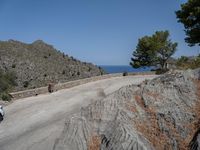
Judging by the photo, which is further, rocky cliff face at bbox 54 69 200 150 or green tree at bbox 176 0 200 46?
green tree at bbox 176 0 200 46

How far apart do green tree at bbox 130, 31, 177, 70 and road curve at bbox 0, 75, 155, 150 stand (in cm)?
3156

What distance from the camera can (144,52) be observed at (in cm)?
6178

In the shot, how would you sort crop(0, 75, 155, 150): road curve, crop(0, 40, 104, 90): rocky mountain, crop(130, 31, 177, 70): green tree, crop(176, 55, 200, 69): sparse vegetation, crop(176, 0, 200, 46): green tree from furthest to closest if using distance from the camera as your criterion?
crop(0, 40, 104, 90): rocky mountain < crop(130, 31, 177, 70): green tree < crop(176, 0, 200, 46): green tree < crop(176, 55, 200, 69): sparse vegetation < crop(0, 75, 155, 150): road curve

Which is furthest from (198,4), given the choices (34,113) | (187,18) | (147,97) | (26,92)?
(147,97)

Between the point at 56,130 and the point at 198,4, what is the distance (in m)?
25.3

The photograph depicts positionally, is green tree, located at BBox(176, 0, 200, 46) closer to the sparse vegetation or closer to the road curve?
the sparse vegetation

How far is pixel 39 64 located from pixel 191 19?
54.7 metres

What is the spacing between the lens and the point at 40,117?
20.4 metres

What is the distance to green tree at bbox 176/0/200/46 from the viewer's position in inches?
1452

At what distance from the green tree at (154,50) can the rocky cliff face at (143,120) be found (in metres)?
49.1

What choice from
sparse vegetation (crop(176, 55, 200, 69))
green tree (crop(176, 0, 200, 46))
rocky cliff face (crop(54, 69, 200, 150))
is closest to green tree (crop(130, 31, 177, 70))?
sparse vegetation (crop(176, 55, 200, 69))

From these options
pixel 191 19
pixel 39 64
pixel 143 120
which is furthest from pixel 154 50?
pixel 143 120

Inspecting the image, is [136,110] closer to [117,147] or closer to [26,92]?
[117,147]

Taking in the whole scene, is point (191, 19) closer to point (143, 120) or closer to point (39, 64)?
point (143, 120)
